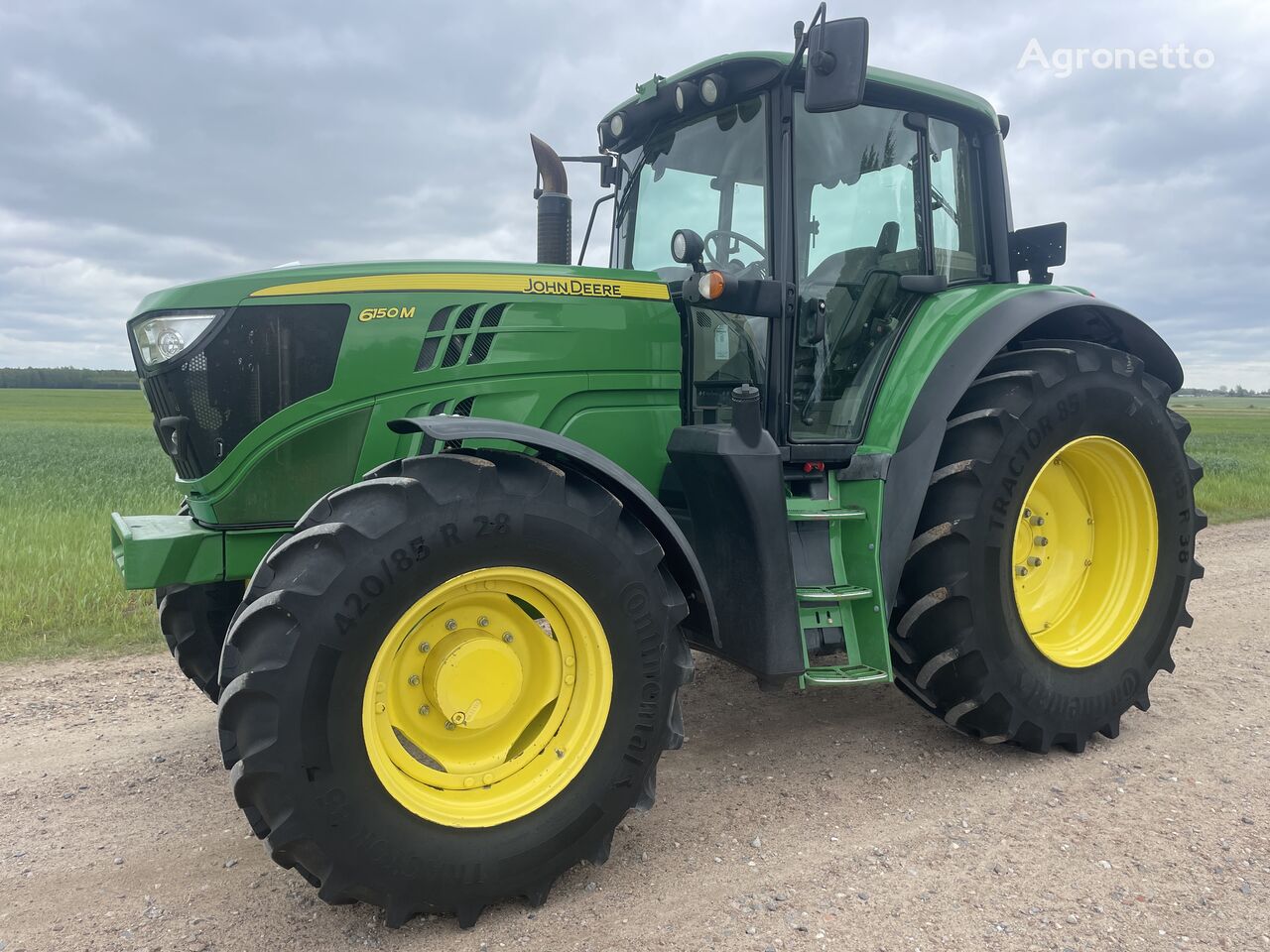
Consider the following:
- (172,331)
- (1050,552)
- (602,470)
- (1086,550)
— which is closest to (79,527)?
(172,331)

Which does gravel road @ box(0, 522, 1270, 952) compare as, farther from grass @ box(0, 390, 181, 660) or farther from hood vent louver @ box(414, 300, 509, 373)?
hood vent louver @ box(414, 300, 509, 373)

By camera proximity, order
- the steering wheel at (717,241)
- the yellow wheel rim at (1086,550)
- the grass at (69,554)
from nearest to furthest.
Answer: the steering wheel at (717,241), the yellow wheel rim at (1086,550), the grass at (69,554)

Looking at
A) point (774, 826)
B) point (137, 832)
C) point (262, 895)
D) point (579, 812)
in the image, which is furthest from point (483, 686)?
point (137, 832)

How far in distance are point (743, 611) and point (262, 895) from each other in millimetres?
1675

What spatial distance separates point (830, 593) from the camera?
126 inches

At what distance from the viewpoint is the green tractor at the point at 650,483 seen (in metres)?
2.37

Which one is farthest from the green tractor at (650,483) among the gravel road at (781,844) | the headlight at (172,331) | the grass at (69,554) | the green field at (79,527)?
the green field at (79,527)

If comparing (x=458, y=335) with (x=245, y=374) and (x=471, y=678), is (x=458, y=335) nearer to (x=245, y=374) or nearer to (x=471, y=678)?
(x=245, y=374)

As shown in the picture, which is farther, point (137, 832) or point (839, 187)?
point (839, 187)

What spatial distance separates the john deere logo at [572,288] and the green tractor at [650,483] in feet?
0.04

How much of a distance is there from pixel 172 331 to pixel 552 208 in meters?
1.60

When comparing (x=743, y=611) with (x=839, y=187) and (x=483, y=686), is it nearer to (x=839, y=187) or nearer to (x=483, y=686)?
(x=483, y=686)

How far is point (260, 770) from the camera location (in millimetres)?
2191

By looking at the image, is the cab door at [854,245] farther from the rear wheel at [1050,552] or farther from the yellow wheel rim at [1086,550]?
the yellow wheel rim at [1086,550]
